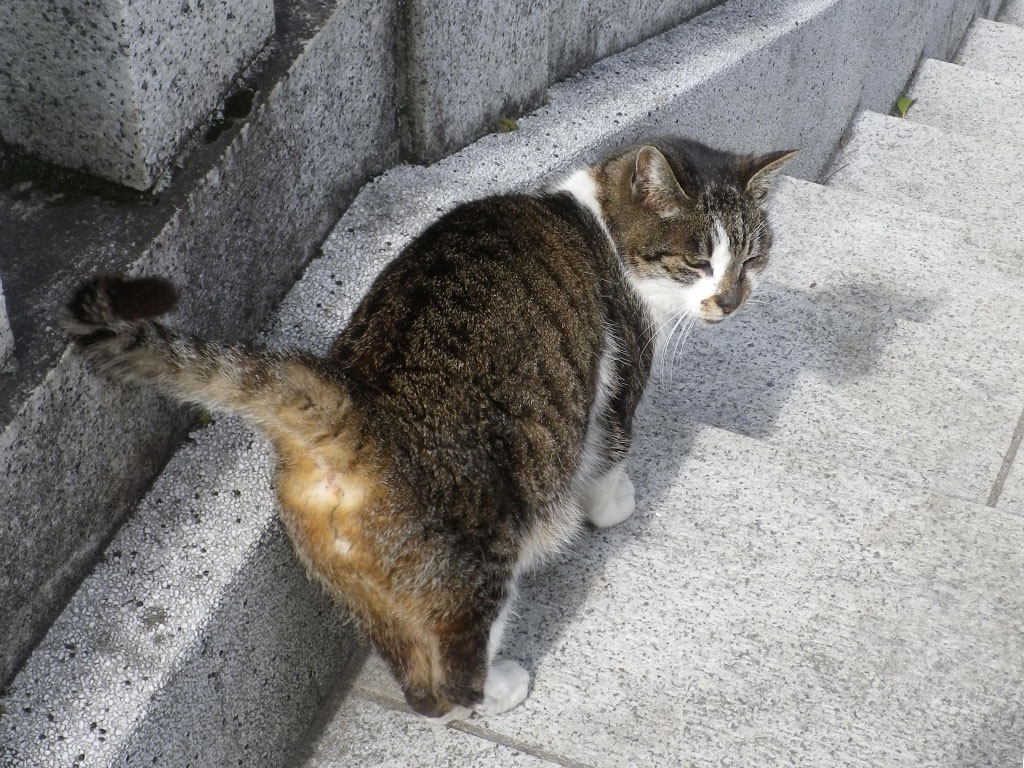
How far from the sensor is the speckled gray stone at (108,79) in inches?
75.4

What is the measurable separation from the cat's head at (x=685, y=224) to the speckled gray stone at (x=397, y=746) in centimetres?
116

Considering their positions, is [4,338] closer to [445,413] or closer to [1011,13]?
[445,413]

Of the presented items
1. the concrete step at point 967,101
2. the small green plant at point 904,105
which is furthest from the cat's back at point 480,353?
the small green plant at point 904,105

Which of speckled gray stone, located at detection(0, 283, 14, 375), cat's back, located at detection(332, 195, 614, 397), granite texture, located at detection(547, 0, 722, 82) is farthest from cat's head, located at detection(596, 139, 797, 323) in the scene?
speckled gray stone, located at detection(0, 283, 14, 375)

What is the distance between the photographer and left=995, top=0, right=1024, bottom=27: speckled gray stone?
25.7ft

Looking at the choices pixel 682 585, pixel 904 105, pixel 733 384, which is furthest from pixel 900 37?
pixel 682 585

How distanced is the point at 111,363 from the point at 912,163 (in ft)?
12.1

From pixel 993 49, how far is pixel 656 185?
488 cm

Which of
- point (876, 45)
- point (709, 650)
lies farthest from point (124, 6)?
point (876, 45)

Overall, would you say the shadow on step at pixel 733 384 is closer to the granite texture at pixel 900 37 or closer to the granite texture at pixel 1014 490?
the granite texture at pixel 1014 490

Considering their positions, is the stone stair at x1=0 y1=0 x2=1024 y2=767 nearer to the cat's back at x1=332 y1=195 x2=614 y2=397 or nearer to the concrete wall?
the concrete wall

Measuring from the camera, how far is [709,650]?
2.24 m

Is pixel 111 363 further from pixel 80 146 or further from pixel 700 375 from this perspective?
pixel 700 375

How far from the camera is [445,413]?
78.3 inches
